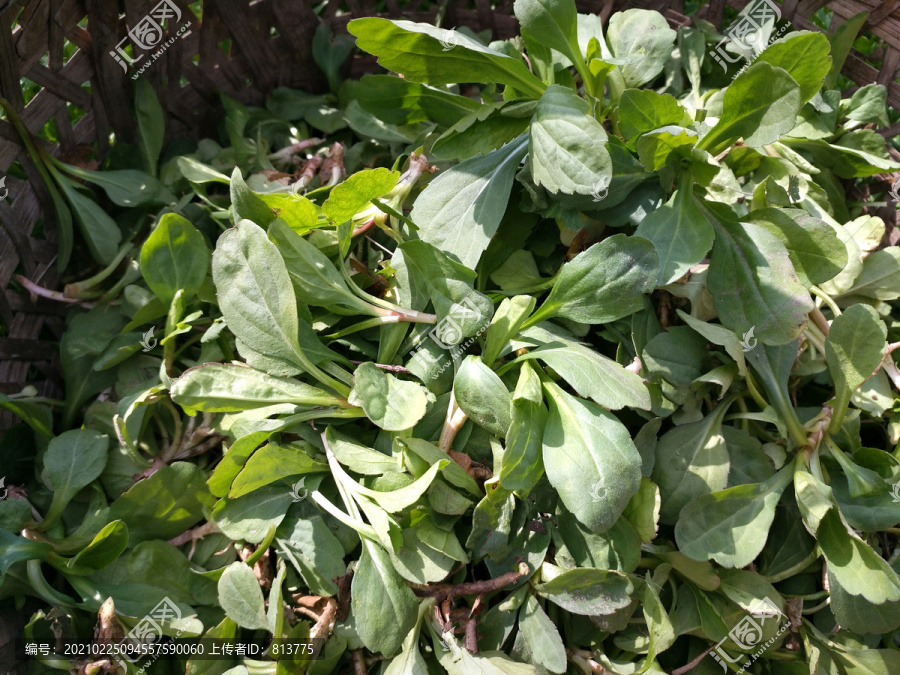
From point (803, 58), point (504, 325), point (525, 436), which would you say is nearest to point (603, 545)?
point (525, 436)

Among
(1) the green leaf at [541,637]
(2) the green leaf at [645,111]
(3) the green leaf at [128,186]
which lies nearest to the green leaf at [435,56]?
(2) the green leaf at [645,111]

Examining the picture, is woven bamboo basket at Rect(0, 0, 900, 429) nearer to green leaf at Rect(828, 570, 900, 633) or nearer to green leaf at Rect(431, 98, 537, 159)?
green leaf at Rect(431, 98, 537, 159)

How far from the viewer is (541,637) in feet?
A: 2.77

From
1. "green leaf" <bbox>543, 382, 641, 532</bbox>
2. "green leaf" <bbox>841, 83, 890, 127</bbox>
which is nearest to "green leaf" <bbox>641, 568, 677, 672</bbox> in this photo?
"green leaf" <bbox>543, 382, 641, 532</bbox>

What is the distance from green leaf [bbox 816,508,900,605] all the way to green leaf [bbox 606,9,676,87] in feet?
2.13

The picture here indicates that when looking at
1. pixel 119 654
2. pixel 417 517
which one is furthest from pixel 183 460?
pixel 417 517

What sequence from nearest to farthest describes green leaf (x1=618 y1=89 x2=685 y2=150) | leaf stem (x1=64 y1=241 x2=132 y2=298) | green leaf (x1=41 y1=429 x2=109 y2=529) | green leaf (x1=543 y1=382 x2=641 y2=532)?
green leaf (x1=543 y1=382 x2=641 y2=532) → green leaf (x1=618 y1=89 x2=685 y2=150) → green leaf (x1=41 y1=429 x2=109 y2=529) → leaf stem (x1=64 y1=241 x2=132 y2=298)

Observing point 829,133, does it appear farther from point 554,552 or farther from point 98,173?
point 98,173

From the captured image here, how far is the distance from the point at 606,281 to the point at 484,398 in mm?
210

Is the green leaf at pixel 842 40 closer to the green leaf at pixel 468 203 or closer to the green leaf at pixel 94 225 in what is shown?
the green leaf at pixel 468 203

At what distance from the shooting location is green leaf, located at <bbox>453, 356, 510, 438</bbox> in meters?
0.79

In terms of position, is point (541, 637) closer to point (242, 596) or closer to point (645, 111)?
point (242, 596)

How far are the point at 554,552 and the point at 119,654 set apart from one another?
0.57 m

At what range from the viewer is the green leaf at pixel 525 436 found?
2.49 ft
